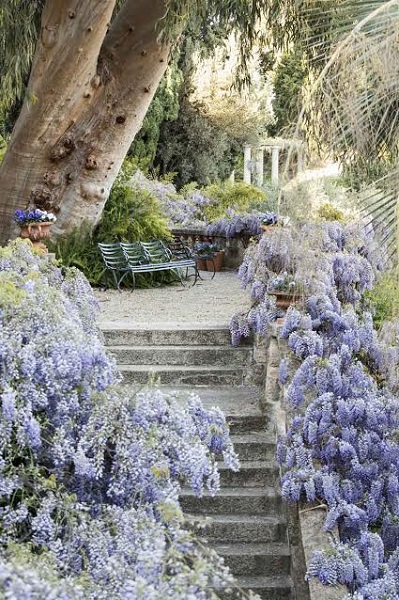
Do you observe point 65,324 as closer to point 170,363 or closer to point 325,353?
point 325,353

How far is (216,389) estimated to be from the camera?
8617mm

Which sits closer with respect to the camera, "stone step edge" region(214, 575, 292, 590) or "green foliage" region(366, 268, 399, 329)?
"stone step edge" region(214, 575, 292, 590)

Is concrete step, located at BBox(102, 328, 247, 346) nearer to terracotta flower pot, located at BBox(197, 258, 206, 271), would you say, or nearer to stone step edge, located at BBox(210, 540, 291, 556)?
stone step edge, located at BBox(210, 540, 291, 556)

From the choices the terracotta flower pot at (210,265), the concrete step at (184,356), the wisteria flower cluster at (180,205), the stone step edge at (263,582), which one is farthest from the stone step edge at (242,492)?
the wisteria flower cluster at (180,205)

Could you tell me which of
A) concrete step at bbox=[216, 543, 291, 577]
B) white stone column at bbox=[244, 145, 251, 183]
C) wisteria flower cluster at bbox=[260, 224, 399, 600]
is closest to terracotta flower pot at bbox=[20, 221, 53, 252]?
wisteria flower cluster at bbox=[260, 224, 399, 600]

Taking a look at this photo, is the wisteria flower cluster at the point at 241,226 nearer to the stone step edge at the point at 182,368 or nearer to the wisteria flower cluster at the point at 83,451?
the stone step edge at the point at 182,368

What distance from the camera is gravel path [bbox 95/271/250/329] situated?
32.8ft

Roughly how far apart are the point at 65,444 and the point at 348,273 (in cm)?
552

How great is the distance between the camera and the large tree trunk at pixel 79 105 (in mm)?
11875

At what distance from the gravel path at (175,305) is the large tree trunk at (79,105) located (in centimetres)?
158

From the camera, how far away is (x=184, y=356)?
898cm

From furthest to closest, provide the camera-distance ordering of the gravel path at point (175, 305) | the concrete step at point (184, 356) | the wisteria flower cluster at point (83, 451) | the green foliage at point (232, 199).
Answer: the green foliage at point (232, 199) → the gravel path at point (175, 305) → the concrete step at point (184, 356) → the wisteria flower cluster at point (83, 451)

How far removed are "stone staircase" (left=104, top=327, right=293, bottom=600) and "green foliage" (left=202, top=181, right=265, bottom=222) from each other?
781cm

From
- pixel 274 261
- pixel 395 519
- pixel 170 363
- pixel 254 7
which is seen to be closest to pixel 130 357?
pixel 170 363
